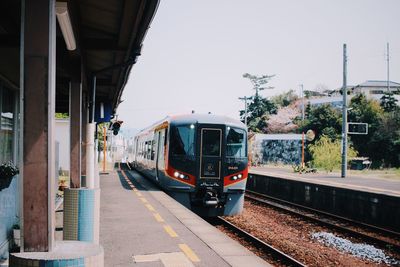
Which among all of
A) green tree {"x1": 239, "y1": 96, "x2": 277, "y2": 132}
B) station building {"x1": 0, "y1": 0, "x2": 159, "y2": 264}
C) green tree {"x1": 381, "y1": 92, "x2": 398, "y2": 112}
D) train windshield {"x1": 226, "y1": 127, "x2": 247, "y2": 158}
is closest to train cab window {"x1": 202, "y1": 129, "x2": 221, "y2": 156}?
train windshield {"x1": 226, "y1": 127, "x2": 247, "y2": 158}

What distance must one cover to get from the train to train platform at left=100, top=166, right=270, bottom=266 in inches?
34.1

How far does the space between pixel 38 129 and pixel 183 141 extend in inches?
350

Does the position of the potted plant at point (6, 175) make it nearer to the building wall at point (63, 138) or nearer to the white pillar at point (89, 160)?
the white pillar at point (89, 160)

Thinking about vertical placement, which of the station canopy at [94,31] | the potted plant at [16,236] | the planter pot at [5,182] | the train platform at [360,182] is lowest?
the train platform at [360,182]

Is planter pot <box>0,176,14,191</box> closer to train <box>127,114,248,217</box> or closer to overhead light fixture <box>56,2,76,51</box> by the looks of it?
overhead light fixture <box>56,2,76,51</box>

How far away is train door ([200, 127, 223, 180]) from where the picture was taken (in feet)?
41.7


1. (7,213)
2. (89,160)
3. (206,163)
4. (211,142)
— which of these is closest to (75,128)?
(89,160)

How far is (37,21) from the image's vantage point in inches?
159

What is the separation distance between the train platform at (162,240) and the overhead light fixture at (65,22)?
3.33m

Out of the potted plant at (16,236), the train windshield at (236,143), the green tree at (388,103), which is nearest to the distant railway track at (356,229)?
the train windshield at (236,143)

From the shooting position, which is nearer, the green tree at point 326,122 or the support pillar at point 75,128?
the support pillar at point 75,128

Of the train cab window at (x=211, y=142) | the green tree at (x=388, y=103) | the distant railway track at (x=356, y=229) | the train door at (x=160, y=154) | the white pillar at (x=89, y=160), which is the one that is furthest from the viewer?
the green tree at (x=388, y=103)

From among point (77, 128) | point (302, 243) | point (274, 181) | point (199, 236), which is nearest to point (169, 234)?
point (199, 236)

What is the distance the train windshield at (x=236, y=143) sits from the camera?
42.6 feet
